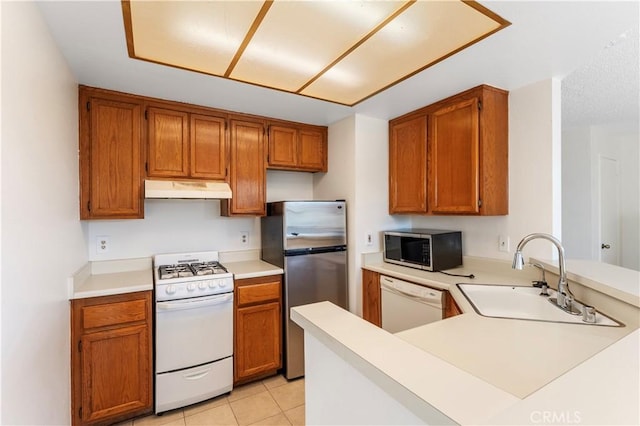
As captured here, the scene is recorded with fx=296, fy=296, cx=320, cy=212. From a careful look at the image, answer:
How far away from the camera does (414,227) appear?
3049 mm

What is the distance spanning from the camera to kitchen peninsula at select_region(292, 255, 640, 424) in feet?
1.82

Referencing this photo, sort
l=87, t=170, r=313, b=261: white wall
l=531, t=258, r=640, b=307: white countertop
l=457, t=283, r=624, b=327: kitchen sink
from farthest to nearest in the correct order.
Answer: l=87, t=170, r=313, b=261: white wall < l=457, t=283, r=624, b=327: kitchen sink < l=531, t=258, r=640, b=307: white countertop

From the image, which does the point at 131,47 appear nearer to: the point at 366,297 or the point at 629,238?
the point at 366,297

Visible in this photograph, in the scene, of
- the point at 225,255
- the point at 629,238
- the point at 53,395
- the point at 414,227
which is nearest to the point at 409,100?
the point at 414,227

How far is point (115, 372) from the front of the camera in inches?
76.4

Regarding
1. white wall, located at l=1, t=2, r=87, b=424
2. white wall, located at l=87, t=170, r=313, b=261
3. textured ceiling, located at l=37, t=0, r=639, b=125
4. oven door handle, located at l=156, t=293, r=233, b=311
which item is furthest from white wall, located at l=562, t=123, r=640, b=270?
white wall, located at l=1, t=2, r=87, b=424

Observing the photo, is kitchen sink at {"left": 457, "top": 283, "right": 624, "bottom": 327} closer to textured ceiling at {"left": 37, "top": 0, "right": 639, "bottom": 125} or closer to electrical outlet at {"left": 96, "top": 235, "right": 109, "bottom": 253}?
textured ceiling at {"left": 37, "top": 0, "right": 639, "bottom": 125}

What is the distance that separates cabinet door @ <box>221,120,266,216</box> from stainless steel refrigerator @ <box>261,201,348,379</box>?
0.18 metres

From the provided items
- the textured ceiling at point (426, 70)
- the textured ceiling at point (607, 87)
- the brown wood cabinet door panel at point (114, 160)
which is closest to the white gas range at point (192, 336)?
the brown wood cabinet door panel at point (114, 160)

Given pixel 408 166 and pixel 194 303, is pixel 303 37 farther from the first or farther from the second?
pixel 194 303

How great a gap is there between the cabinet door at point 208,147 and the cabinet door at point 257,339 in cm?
116

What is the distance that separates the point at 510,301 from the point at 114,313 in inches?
96.8

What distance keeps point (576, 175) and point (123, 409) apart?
15.9 feet

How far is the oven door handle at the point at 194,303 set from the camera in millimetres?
2021
